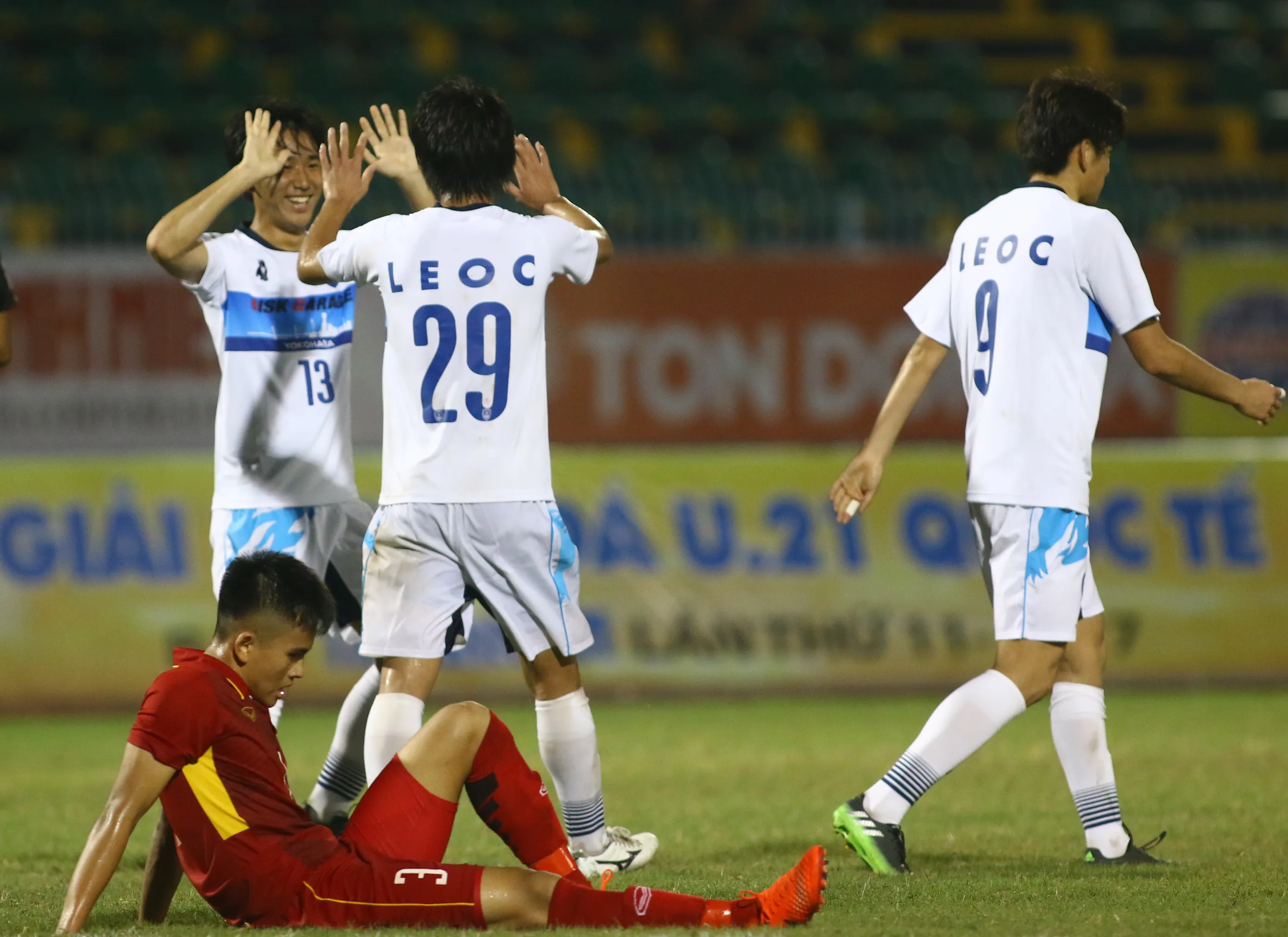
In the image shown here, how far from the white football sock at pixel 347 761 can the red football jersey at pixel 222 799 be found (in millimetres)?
1540

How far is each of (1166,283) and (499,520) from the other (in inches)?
316

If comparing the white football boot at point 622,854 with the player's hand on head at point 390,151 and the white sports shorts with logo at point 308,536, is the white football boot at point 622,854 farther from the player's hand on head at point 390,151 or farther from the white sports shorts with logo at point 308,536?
the player's hand on head at point 390,151

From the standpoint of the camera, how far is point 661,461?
976cm

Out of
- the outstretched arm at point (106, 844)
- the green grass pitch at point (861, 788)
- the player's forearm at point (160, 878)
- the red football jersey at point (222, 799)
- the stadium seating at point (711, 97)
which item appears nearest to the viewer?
the outstretched arm at point (106, 844)

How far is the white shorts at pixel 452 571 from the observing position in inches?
173

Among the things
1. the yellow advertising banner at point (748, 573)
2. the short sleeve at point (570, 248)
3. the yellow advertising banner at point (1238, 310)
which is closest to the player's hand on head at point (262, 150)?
the short sleeve at point (570, 248)

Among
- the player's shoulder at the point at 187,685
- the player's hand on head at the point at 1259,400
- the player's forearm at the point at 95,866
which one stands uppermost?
the player's hand on head at the point at 1259,400

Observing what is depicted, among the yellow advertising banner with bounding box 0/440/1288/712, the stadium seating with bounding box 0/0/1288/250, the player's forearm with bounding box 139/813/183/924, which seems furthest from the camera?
the stadium seating with bounding box 0/0/1288/250

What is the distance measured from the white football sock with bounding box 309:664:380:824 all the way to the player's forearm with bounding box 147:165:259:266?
1.43 metres

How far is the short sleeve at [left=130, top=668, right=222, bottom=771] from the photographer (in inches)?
140

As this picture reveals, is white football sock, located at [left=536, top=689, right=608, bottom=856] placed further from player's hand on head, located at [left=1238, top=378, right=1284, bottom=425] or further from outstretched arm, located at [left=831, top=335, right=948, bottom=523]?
player's hand on head, located at [left=1238, top=378, right=1284, bottom=425]

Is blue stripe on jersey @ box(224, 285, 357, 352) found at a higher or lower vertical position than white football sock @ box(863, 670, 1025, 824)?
higher

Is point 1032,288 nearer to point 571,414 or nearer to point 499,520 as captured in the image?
point 499,520

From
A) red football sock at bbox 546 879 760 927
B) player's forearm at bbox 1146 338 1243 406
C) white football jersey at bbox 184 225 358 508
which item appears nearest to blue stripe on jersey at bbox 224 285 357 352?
white football jersey at bbox 184 225 358 508
